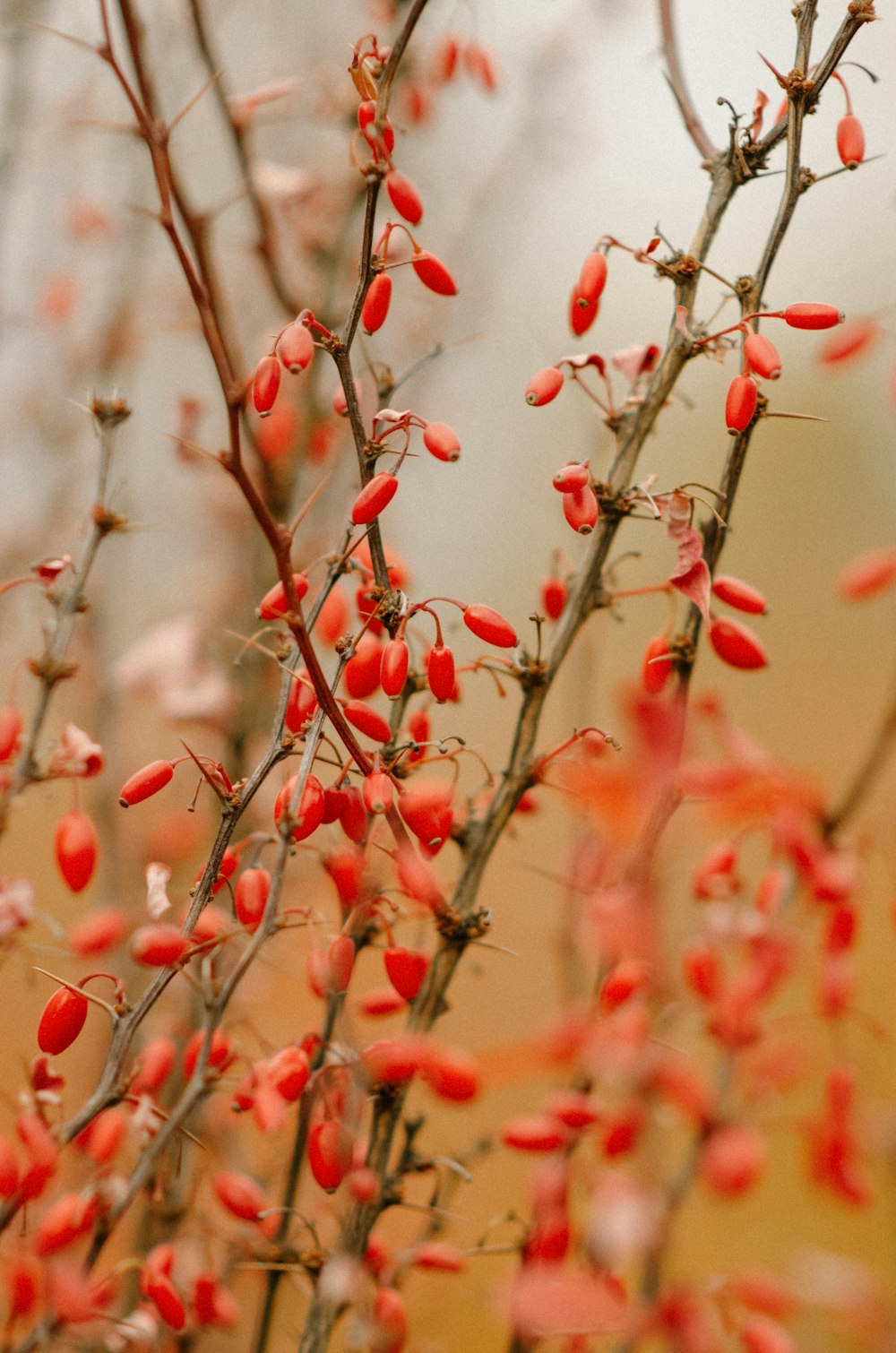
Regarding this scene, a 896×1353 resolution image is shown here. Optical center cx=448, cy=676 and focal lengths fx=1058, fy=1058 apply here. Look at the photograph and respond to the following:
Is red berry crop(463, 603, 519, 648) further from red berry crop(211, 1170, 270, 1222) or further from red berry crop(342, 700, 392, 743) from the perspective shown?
red berry crop(211, 1170, 270, 1222)

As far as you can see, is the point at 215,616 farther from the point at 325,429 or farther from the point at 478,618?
the point at 478,618

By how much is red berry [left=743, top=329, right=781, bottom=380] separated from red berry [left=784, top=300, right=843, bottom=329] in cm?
2

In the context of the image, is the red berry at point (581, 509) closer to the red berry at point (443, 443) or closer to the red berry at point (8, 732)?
the red berry at point (443, 443)

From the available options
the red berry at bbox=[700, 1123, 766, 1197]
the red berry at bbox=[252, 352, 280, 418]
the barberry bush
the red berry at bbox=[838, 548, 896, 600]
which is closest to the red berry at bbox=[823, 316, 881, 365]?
the barberry bush

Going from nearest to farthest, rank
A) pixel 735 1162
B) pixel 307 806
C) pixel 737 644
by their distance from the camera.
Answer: pixel 735 1162 → pixel 307 806 → pixel 737 644

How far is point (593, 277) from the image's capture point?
0.57 meters

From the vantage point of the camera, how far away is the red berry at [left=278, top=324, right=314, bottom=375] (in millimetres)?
490

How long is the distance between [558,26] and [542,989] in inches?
58.0

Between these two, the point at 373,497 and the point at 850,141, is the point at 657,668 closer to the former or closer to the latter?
the point at 373,497

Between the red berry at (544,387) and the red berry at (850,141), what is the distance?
181mm

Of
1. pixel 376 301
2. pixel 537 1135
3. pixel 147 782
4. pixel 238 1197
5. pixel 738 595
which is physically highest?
pixel 376 301

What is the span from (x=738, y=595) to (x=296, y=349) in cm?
26

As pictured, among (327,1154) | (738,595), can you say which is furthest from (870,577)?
(327,1154)

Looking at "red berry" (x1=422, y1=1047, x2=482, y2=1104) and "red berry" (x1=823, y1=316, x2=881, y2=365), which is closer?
"red berry" (x1=422, y1=1047, x2=482, y2=1104)
